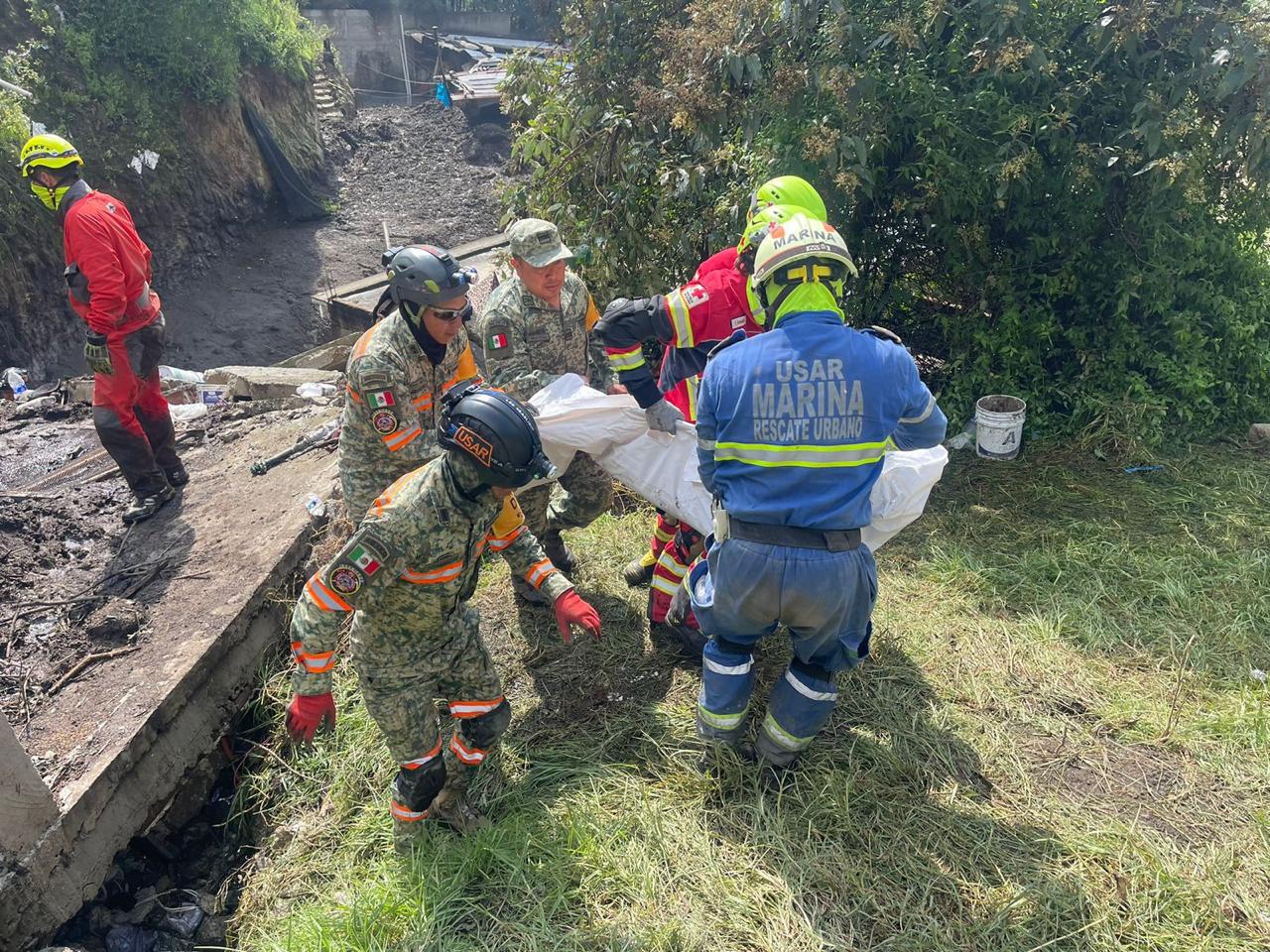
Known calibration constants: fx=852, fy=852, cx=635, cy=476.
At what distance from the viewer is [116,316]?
5125mm

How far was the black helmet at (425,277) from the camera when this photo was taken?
332 cm

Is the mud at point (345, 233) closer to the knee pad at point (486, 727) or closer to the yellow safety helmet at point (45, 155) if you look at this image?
the yellow safety helmet at point (45, 155)

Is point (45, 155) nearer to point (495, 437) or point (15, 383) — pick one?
point (495, 437)

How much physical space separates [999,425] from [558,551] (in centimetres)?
279

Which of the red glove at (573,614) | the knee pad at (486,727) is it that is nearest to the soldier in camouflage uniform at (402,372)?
the red glove at (573,614)

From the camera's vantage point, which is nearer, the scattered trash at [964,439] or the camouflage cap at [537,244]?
the camouflage cap at [537,244]

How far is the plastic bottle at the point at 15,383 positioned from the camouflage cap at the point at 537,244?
21.7ft

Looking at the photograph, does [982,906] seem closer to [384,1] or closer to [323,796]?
[323,796]

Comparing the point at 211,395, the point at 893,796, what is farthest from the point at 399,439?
the point at 211,395

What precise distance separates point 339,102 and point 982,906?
1930 cm

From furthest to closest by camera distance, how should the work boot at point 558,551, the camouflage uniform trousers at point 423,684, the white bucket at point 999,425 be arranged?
the white bucket at point 999,425 → the work boot at point 558,551 → the camouflage uniform trousers at point 423,684

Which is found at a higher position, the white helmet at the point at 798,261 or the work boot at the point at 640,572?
the white helmet at the point at 798,261

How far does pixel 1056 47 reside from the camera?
4.91 meters

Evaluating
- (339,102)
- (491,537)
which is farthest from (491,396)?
(339,102)
